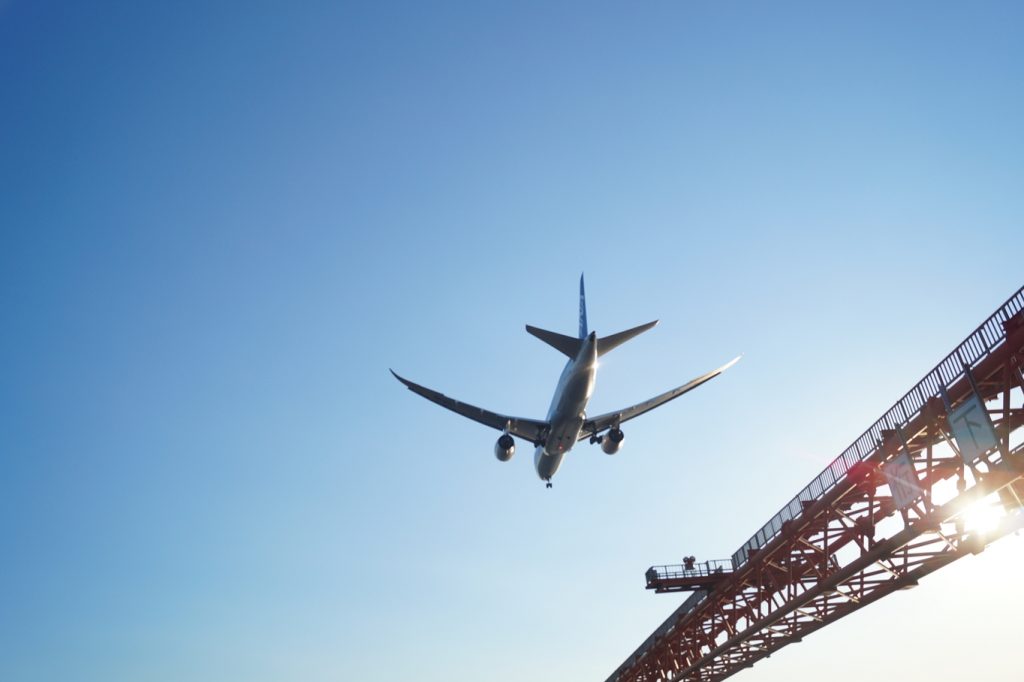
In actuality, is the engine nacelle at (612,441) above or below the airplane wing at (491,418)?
below

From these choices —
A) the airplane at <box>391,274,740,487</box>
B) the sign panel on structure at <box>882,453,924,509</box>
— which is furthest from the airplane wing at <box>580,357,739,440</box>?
the sign panel on structure at <box>882,453,924,509</box>

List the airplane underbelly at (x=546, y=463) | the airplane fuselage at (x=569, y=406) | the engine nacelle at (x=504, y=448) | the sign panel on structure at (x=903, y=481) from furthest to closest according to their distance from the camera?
the airplane underbelly at (x=546, y=463) → the engine nacelle at (x=504, y=448) → the airplane fuselage at (x=569, y=406) → the sign panel on structure at (x=903, y=481)

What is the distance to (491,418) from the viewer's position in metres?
36.7

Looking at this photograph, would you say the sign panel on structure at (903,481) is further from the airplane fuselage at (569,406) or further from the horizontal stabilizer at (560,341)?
the horizontal stabilizer at (560,341)

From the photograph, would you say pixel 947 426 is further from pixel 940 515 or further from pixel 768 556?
pixel 768 556

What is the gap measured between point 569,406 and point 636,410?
19.5 ft

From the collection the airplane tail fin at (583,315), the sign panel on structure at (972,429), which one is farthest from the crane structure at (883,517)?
the airplane tail fin at (583,315)

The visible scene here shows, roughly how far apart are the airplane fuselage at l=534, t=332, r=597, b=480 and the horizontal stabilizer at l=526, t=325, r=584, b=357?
0.57 metres

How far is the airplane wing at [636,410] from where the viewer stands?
125 feet

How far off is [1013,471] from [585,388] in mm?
19584

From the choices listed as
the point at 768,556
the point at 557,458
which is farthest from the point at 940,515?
the point at 557,458

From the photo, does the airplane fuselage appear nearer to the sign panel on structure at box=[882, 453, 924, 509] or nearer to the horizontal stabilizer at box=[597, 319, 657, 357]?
the horizontal stabilizer at box=[597, 319, 657, 357]

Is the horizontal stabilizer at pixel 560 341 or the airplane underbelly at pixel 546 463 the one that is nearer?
the horizontal stabilizer at pixel 560 341

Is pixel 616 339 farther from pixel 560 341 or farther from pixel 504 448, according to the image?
pixel 504 448
